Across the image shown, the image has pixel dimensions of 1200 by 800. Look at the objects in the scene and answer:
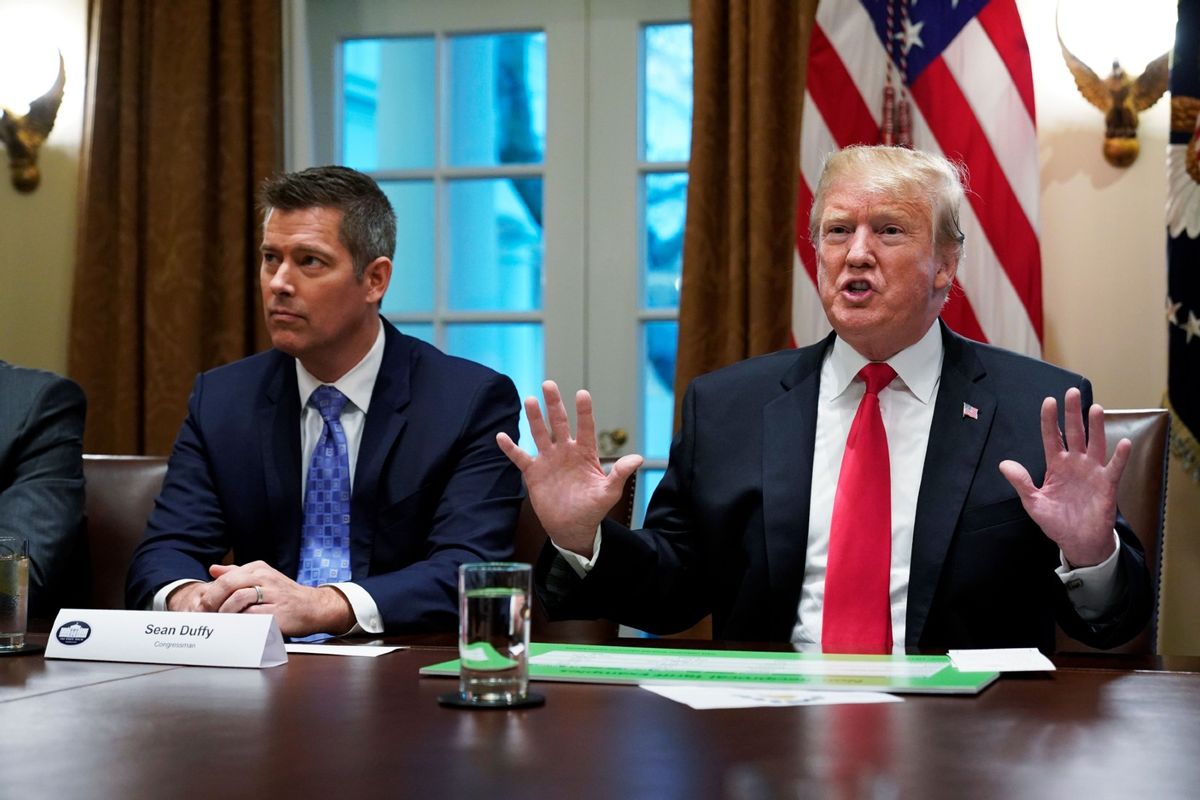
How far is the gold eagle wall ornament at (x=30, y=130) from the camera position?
163 inches

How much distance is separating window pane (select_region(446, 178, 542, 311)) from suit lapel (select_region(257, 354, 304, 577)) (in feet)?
5.37

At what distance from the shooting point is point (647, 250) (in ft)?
13.1

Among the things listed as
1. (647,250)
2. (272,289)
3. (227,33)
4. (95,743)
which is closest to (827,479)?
(272,289)

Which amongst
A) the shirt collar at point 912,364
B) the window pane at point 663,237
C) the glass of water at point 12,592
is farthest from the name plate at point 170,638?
the window pane at point 663,237

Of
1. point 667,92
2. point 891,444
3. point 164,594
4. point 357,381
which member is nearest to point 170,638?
point 164,594

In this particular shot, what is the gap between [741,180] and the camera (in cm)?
360

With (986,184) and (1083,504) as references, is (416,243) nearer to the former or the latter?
(986,184)

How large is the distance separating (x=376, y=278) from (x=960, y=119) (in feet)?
4.90

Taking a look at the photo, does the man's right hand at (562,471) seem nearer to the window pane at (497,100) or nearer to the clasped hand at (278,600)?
the clasped hand at (278,600)

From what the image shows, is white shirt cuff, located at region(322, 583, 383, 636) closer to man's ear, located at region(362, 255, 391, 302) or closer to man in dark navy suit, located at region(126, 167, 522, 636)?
man in dark navy suit, located at region(126, 167, 522, 636)

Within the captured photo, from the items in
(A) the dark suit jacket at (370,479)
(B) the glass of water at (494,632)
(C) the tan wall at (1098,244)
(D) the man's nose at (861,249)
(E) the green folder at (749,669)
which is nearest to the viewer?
(B) the glass of water at (494,632)

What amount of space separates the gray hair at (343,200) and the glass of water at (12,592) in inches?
42.8

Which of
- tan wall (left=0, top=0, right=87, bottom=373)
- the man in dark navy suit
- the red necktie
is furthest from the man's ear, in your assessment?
tan wall (left=0, top=0, right=87, bottom=373)

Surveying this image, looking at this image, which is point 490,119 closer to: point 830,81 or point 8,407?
point 830,81
